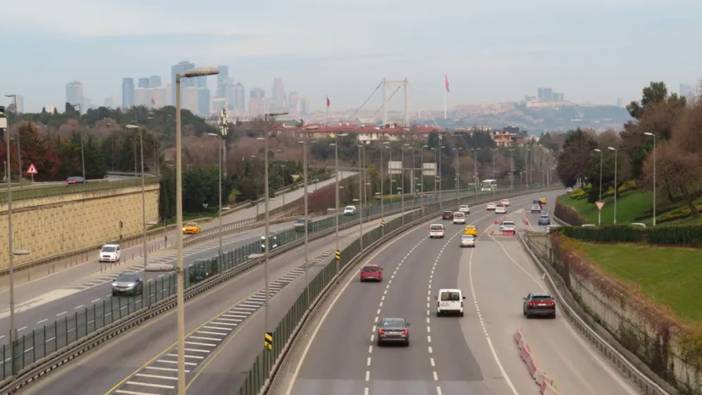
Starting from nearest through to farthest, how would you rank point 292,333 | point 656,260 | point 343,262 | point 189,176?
point 292,333, point 656,260, point 343,262, point 189,176

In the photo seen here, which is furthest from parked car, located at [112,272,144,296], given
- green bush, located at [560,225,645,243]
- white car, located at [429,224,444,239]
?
white car, located at [429,224,444,239]

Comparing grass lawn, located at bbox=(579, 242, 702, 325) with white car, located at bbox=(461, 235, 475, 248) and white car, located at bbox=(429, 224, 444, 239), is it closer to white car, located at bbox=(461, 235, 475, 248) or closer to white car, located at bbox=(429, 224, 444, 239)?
white car, located at bbox=(461, 235, 475, 248)

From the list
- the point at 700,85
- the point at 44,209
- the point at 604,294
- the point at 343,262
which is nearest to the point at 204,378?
the point at 604,294

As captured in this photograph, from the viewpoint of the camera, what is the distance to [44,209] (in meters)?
81.2

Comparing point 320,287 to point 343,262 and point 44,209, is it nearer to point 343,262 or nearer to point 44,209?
point 343,262

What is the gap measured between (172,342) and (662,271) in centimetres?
2291

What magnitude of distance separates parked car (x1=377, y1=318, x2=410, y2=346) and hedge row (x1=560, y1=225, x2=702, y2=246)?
1896 centimetres

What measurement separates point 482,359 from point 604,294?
8649mm

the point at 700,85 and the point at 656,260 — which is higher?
the point at 700,85

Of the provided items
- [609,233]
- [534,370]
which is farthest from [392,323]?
[609,233]

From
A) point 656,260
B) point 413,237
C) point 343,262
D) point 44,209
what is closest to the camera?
point 656,260

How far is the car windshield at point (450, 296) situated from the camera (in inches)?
2183

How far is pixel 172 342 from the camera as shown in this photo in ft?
151

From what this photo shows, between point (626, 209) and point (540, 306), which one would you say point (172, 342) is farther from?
point (626, 209)
